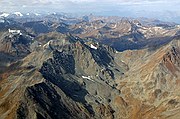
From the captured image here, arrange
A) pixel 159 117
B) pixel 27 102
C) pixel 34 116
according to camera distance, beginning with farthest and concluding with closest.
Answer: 1. pixel 159 117
2. pixel 27 102
3. pixel 34 116

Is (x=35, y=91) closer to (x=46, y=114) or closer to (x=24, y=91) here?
(x=24, y=91)

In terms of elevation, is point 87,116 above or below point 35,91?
below

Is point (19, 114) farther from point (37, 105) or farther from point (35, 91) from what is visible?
point (35, 91)

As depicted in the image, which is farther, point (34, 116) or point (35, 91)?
point (35, 91)

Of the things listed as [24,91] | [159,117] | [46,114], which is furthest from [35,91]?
[159,117]

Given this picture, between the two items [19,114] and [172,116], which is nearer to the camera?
[19,114]

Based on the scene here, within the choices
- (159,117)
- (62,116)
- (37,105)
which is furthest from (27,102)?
(159,117)

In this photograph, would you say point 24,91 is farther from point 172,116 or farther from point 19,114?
point 172,116

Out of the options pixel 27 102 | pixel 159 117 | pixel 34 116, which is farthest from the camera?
pixel 159 117

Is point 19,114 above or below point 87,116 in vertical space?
above
